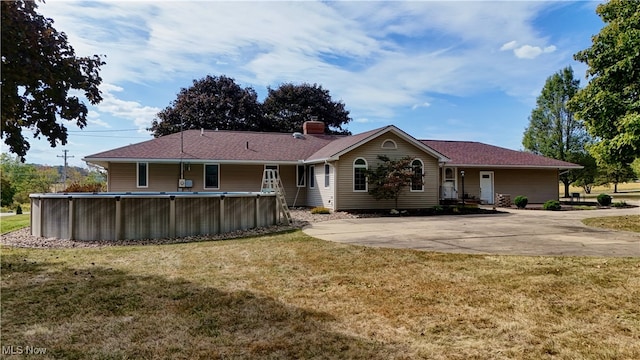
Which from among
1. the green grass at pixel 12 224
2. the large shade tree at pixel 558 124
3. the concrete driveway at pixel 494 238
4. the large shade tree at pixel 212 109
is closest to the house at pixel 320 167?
the green grass at pixel 12 224

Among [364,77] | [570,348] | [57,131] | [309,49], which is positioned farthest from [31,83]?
[364,77]

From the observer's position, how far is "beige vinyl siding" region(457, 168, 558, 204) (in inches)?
958

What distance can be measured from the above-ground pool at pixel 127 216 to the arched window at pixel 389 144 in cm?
959

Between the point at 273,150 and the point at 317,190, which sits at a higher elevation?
the point at 273,150

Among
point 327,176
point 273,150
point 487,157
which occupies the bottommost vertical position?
point 327,176

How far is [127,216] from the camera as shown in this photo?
33.7ft

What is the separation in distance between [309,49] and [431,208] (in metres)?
9.18

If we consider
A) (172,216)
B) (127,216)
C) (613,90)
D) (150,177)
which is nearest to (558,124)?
(613,90)

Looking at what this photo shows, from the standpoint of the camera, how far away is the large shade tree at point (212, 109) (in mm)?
36125

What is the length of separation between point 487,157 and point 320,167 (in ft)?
37.3

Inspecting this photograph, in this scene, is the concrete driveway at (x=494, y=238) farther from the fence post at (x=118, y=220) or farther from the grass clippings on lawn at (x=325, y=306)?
the fence post at (x=118, y=220)

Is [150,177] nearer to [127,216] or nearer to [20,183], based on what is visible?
[127,216]

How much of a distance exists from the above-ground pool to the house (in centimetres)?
789

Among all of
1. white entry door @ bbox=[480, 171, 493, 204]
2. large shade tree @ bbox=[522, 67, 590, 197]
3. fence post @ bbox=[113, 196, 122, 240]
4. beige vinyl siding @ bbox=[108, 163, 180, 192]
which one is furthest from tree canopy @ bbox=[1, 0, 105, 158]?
large shade tree @ bbox=[522, 67, 590, 197]
